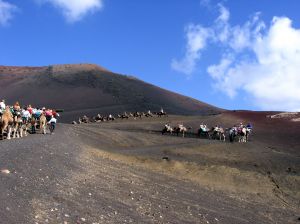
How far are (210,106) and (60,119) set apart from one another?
125ft

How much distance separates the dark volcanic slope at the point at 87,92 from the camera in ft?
290

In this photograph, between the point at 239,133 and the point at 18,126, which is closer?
the point at 18,126

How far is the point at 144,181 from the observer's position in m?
24.8

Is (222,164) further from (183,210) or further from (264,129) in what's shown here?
(264,129)

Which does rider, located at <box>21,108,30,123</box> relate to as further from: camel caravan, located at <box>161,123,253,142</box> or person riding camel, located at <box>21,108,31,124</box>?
camel caravan, located at <box>161,123,253,142</box>

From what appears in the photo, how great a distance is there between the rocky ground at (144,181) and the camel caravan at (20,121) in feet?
4.86

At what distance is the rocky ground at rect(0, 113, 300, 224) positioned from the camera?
1573 cm

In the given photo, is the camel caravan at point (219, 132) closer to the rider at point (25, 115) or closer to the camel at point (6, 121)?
the rider at point (25, 115)

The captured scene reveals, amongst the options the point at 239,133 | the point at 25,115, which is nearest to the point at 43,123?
the point at 25,115

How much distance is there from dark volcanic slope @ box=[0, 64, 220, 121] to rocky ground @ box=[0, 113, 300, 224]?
41.4 m

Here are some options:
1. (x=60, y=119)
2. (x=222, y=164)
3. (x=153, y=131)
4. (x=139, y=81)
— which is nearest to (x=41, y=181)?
(x=222, y=164)

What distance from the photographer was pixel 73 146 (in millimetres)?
30453

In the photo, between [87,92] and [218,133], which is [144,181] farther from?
[87,92]

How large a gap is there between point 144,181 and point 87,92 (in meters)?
74.1
